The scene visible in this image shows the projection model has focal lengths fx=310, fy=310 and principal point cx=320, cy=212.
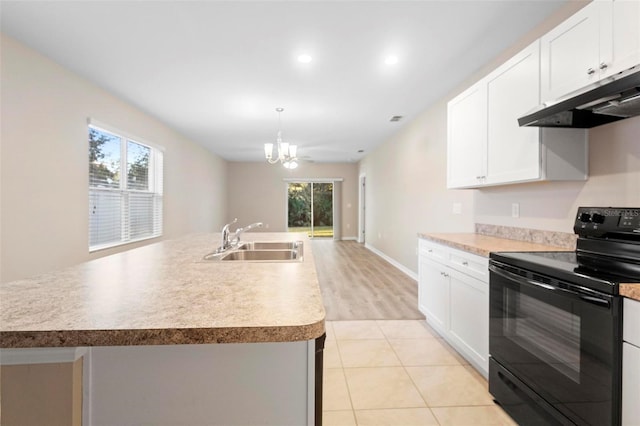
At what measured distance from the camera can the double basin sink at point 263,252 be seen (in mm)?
2092

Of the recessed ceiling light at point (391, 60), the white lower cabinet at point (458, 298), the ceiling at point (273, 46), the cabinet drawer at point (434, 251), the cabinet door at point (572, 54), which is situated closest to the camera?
the cabinet door at point (572, 54)

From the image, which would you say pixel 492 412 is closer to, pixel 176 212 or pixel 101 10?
pixel 101 10

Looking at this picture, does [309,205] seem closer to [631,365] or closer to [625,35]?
[625,35]

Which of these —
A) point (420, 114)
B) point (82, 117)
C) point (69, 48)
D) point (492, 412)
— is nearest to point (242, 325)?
point (492, 412)

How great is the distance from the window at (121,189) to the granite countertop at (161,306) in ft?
9.16

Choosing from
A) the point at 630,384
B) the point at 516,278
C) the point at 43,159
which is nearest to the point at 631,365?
the point at 630,384

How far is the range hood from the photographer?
1.32 metres

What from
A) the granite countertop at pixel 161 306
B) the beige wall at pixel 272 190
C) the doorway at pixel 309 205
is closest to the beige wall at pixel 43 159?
the granite countertop at pixel 161 306

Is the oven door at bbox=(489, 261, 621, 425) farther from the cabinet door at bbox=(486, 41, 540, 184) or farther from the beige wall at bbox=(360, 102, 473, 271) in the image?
the beige wall at bbox=(360, 102, 473, 271)

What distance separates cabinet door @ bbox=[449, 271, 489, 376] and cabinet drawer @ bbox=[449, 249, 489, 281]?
42mm

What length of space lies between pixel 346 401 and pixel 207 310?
4.81ft

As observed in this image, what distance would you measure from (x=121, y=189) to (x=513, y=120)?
4536mm

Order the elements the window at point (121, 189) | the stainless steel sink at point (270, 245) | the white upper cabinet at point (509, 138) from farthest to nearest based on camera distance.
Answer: the window at point (121, 189)
the stainless steel sink at point (270, 245)
the white upper cabinet at point (509, 138)

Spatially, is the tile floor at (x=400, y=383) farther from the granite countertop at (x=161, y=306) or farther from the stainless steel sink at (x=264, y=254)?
the granite countertop at (x=161, y=306)
